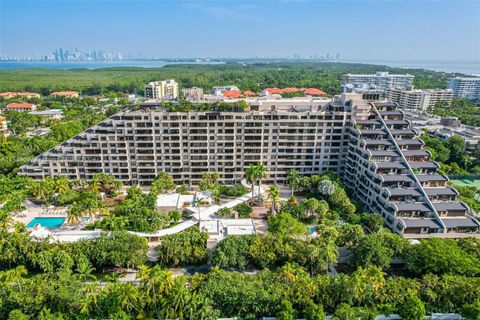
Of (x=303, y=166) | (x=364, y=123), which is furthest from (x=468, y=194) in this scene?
A: (x=303, y=166)

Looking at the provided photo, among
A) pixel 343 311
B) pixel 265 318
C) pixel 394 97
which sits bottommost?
pixel 265 318

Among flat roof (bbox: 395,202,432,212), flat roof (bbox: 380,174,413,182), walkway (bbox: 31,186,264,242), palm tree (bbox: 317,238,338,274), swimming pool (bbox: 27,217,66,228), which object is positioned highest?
flat roof (bbox: 380,174,413,182)

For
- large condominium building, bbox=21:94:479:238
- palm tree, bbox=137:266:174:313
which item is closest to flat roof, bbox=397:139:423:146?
large condominium building, bbox=21:94:479:238

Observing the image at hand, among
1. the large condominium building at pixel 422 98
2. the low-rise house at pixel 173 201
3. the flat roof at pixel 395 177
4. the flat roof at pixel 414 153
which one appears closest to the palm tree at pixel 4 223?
the low-rise house at pixel 173 201

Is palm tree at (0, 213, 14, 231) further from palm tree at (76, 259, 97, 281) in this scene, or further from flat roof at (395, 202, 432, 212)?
flat roof at (395, 202, 432, 212)

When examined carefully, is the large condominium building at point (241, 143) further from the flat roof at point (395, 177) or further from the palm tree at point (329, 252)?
the palm tree at point (329, 252)

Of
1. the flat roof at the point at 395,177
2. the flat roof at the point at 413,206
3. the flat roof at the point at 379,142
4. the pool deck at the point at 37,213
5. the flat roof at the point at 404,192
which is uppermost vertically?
the flat roof at the point at 379,142

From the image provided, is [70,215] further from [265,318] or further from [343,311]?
[343,311]
